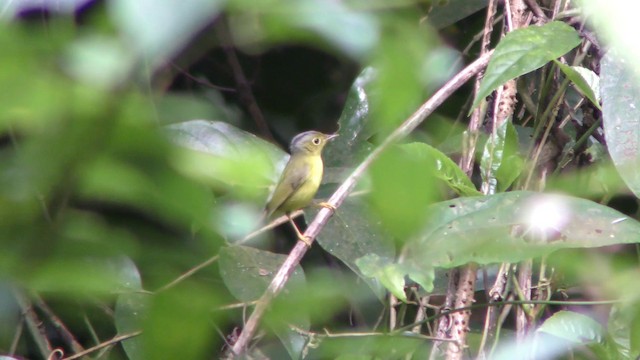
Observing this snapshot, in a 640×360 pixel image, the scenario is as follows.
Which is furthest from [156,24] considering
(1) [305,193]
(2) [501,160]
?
(1) [305,193]

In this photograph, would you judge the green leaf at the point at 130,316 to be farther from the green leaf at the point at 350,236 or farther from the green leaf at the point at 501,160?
the green leaf at the point at 501,160

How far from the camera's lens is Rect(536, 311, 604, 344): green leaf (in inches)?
66.2

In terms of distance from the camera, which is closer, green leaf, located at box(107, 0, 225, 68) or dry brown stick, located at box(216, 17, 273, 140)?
green leaf, located at box(107, 0, 225, 68)

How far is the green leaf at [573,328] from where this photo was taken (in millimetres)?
1682

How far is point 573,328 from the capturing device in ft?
5.61

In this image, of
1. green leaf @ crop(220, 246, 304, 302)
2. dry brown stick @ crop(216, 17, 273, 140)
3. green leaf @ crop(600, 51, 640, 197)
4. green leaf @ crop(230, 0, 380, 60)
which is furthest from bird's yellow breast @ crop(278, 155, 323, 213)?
green leaf @ crop(230, 0, 380, 60)

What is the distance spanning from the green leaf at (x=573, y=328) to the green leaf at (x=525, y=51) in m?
0.46

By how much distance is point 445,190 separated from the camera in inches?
100

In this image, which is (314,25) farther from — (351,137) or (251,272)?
(351,137)

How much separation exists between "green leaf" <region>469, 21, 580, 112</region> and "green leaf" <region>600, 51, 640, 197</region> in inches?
5.8

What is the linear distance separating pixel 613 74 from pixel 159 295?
166 cm

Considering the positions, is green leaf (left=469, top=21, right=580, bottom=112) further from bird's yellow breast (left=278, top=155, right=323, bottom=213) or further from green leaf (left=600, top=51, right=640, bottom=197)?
bird's yellow breast (left=278, top=155, right=323, bottom=213)

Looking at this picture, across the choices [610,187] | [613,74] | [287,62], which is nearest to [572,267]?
[613,74]

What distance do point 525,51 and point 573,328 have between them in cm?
64
